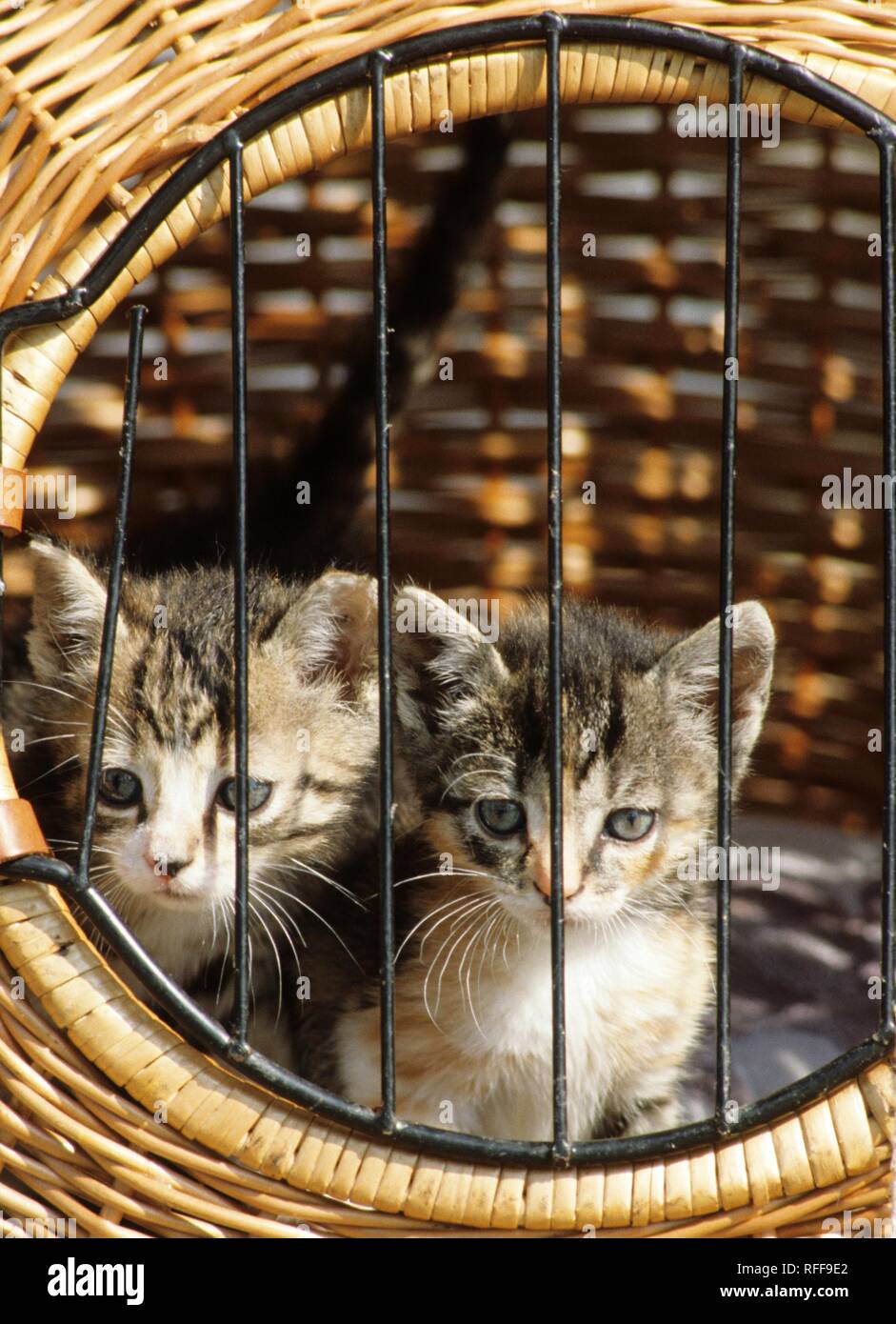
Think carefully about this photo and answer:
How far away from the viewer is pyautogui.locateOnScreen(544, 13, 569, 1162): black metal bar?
1157mm

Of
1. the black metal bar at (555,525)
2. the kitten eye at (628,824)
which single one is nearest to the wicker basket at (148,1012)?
the black metal bar at (555,525)

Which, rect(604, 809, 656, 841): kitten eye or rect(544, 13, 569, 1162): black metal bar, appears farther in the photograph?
rect(604, 809, 656, 841): kitten eye

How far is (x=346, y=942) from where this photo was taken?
1567mm

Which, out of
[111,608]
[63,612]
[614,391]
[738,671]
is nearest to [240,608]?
[111,608]

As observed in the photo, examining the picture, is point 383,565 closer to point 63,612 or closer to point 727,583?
point 727,583

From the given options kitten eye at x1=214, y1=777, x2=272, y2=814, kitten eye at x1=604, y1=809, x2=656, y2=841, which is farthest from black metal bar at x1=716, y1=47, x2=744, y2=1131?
kitten eye at x1=214, y1=777, x2=272, y2=814

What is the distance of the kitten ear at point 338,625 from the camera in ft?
4.67

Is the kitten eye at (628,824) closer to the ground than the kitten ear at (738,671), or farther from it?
closer to the ground

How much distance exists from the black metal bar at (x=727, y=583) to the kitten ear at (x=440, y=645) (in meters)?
0.28

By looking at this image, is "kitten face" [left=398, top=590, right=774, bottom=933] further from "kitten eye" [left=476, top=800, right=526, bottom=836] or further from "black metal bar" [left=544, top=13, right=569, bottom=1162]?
"black metal bar" [left=544, top=13, right=569, bottom=1162]

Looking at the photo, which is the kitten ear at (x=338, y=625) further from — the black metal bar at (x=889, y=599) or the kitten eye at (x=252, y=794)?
the black metal bar at (x=889, y=599)

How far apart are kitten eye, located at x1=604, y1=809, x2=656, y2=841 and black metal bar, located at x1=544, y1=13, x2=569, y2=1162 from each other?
0.64 feet

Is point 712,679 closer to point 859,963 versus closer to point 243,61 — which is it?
point 243,61

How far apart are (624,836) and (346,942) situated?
379 millimetres
